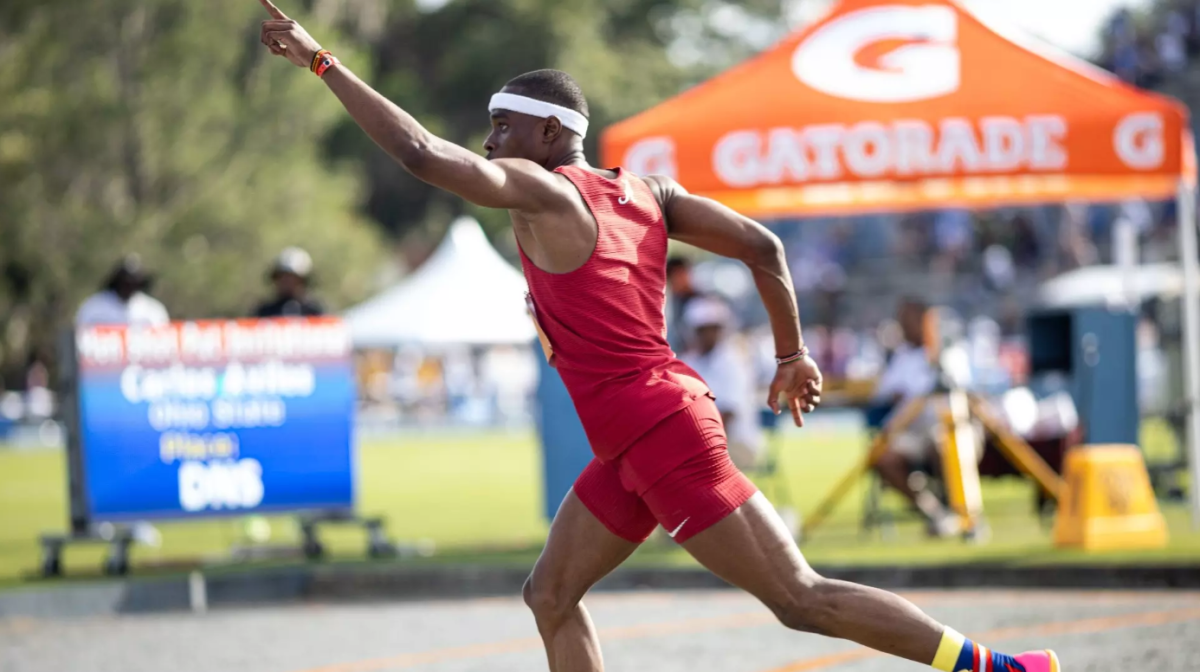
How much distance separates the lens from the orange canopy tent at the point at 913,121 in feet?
35.9

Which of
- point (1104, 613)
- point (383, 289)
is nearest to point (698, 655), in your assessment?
point (1104, 613)

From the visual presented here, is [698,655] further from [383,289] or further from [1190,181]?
[383,289]

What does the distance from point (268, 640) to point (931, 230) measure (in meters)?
29.0

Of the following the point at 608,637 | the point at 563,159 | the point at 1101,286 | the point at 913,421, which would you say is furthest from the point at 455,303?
the point at 563,159

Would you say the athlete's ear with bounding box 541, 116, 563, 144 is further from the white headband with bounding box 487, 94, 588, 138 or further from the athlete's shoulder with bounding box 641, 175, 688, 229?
the athlete's shoulder with bounding box 641, 175, 688, 229

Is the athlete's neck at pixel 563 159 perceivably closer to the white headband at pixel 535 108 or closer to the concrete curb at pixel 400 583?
the white headband at pixel 535 108

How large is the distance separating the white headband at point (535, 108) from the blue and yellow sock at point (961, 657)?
180cm

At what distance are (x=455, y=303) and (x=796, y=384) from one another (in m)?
16.6

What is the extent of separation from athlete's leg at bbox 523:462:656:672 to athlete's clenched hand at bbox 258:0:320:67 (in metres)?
1.52

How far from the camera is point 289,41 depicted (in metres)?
4.48

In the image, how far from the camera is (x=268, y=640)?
873 cm

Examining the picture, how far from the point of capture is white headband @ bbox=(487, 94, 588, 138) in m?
4.84

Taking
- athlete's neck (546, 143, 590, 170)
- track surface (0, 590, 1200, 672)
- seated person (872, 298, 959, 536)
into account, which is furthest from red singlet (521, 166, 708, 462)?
seated person (872, 298, 959, 536)

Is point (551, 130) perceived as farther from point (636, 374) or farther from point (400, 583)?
point (400, 583)
